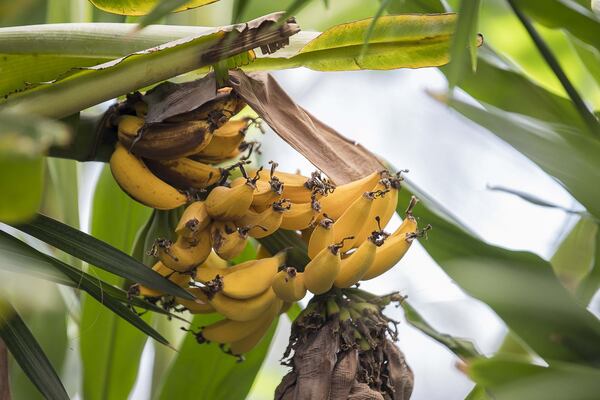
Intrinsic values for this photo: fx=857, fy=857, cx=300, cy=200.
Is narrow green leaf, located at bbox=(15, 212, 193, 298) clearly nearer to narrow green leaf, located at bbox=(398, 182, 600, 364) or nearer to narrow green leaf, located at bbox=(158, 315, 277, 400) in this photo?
narrow green leaf, located at bbox=(398, 182, 600, 364)

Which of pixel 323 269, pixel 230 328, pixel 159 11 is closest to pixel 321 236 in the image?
pixel 323 269

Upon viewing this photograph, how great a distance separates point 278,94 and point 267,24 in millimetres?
120

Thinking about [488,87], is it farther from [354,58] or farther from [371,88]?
[371,88]

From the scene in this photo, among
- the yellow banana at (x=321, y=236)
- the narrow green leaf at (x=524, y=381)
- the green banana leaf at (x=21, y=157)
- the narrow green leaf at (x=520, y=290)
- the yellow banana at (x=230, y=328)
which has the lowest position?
the narrow green leaf at (x=524, y=381)

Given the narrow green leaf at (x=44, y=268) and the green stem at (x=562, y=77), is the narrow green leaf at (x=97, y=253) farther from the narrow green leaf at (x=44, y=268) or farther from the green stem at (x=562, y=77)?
the green stem at (x=562, y=77)

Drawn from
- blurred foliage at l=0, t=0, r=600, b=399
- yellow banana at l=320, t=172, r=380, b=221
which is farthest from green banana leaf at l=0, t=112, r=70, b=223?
yellow banana at l=320, t=172, r=380, b=221

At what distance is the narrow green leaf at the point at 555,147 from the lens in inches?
22.6

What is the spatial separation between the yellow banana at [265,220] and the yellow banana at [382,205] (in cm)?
7

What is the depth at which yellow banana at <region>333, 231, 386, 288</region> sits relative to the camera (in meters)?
0.67

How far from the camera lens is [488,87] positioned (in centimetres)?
81

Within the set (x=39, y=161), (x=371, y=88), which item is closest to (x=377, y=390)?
(x=39, y=161)

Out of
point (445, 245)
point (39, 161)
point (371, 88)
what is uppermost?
point (371, 88)

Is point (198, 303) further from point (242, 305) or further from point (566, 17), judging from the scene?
point (566, 17)

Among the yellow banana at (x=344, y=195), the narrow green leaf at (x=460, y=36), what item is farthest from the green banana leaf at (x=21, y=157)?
the yellow banana at (x=344, y=195)
